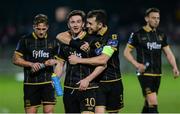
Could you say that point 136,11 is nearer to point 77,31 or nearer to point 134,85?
point 134,85

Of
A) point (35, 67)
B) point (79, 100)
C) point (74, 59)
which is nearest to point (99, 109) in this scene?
point (79, 100)

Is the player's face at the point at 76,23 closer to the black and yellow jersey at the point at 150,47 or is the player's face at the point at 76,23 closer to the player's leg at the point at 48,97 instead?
the player's leg at the point at 48,97

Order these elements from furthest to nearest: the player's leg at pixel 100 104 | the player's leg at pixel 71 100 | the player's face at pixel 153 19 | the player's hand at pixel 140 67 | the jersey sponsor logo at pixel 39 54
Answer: the player's face at pixel 153 19
the player's hand at pixel 140 67
the jersey sponsor logo at pixel 39 54
the player's leg at pixel 100 104
the player's leg at pixel 71 100


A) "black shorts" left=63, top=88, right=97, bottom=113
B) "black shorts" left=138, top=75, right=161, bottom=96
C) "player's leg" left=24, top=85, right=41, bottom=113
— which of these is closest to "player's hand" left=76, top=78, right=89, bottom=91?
"black shorts" left=63, top=88, right=97, bottom=113

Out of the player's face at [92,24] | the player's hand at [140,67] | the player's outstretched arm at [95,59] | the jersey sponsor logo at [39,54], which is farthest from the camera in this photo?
the player's hand at [140,67]

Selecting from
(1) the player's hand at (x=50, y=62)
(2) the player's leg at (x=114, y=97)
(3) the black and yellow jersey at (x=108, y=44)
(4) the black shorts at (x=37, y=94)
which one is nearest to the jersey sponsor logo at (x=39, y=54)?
(1) the player's hand at (x=50, y=62)

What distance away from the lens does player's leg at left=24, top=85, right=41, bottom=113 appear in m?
14.6

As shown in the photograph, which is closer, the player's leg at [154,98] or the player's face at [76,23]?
the player's face at [76,23]

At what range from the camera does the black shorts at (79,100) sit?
40.8 feet

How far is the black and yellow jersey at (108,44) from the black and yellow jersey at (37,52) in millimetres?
1130

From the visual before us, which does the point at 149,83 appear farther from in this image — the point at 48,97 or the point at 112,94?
the point at 48,97

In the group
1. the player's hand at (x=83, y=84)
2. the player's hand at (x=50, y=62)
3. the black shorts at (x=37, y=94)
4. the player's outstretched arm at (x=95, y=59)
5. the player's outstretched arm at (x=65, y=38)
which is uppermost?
the player's outstretched arm at (x=65, y=38)

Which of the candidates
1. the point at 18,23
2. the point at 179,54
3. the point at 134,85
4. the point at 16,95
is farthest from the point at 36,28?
the point at 18,23

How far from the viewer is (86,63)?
40.8ft
